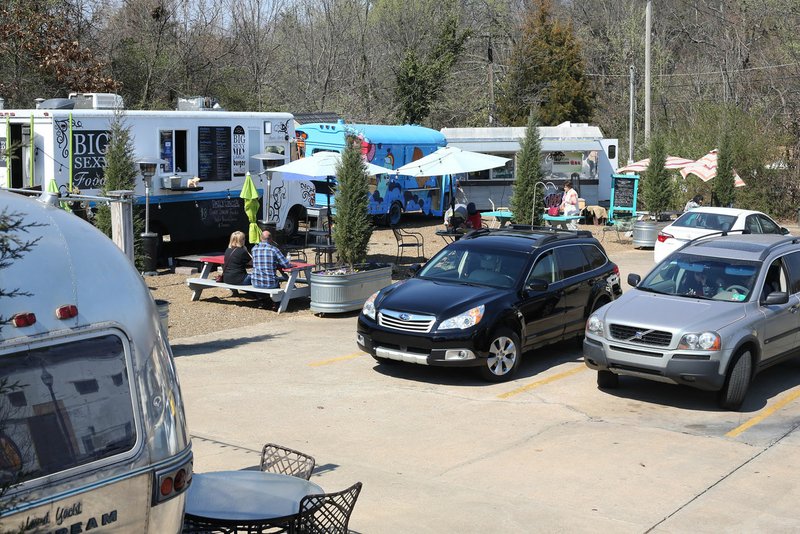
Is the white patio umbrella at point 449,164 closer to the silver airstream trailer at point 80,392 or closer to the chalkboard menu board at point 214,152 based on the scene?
the chalkboard menu board at point 214,152

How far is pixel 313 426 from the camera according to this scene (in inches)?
383

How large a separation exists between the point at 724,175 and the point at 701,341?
18654 millimetres

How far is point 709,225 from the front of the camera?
19.7 m

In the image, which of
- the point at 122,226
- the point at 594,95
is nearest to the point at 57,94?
the point at 122,226

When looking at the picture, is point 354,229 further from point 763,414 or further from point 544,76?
point 544,76

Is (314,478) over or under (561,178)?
under

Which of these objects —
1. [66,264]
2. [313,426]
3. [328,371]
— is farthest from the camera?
[328,371]

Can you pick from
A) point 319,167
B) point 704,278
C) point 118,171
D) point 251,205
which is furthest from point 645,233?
point 118,171

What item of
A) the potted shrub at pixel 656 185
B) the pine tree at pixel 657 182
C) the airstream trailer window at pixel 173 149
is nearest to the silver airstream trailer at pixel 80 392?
the airstream trailer window at pixel 173 149

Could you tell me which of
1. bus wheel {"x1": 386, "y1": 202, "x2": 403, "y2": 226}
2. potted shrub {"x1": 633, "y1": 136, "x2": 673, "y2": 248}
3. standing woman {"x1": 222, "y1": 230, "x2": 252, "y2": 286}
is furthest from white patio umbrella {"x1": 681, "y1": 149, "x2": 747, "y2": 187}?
standing woman {"x1": 222, "y1": 230, "x2": 252, "y2": 286}

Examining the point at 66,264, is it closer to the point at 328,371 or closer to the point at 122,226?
the point at 122,226

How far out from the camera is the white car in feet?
63.9

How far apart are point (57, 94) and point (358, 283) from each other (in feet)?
48.1

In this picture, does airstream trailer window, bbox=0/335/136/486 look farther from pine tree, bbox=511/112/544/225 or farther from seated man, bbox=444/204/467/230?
pine tree, bbox=511/112/544/225
